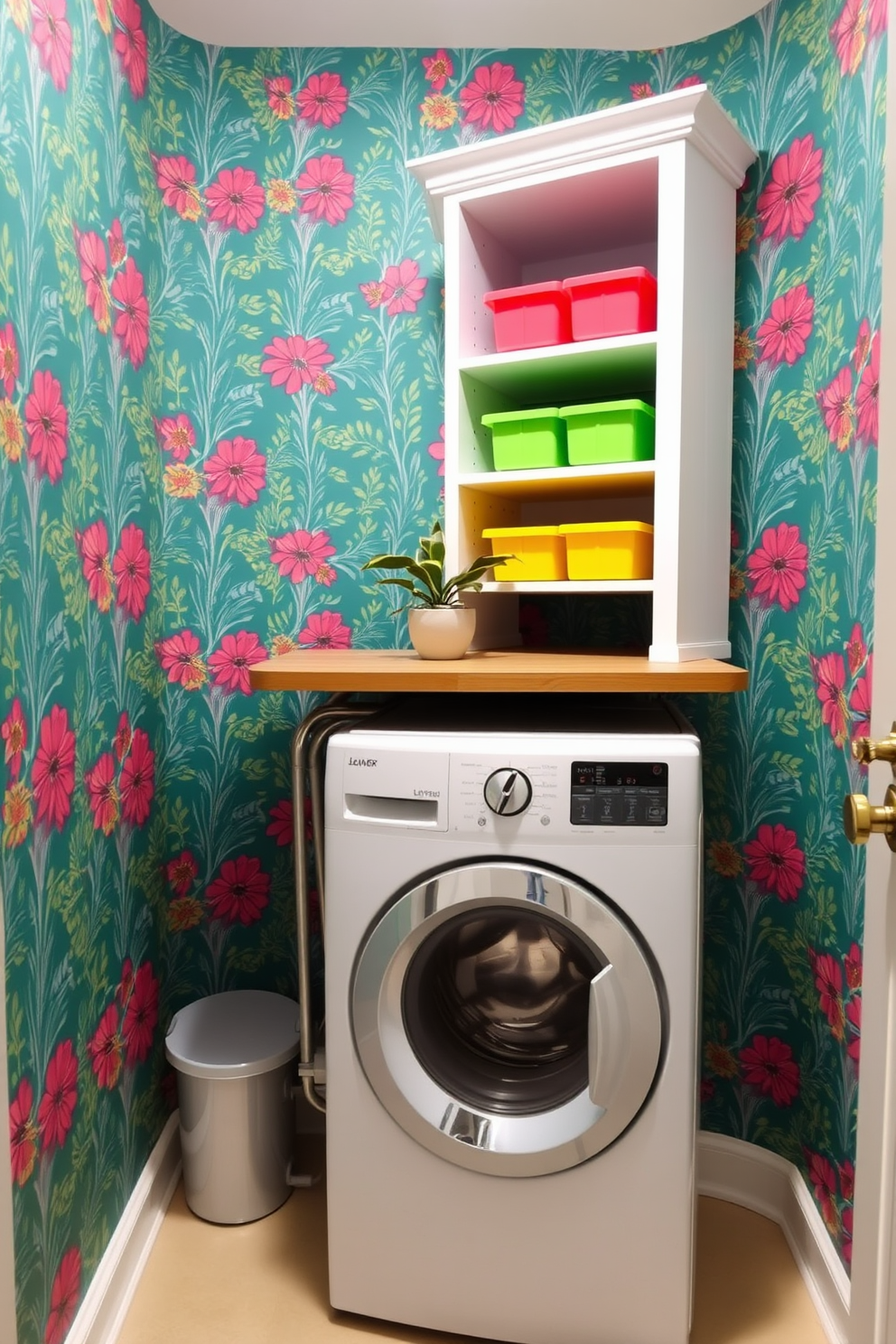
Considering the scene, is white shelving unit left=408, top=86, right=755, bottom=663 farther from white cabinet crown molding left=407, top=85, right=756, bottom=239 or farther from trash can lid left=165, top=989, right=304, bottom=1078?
trash can lid left=165, top=989, right=304, bottom=1078

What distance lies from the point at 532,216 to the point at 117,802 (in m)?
1.39

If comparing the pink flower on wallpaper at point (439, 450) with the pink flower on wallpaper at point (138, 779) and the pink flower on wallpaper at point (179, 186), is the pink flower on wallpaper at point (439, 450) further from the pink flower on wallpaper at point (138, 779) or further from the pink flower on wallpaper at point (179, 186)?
the pink flower on wallpaper at point (138, 779)

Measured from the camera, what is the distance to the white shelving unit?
1.50 m

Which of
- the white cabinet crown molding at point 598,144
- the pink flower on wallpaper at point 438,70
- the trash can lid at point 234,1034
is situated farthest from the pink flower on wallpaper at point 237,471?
the trash can lid at point 234,1034

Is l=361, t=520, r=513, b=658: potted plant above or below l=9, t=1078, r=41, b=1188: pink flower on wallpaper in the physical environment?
above

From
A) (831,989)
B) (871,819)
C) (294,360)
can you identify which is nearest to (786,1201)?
(831,989)

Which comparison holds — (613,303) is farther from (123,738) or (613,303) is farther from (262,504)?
(123,738)

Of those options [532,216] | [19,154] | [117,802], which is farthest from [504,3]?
[117,802]

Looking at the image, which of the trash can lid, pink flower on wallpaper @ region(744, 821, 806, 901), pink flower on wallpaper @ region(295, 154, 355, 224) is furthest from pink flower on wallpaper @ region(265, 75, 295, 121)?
the trash can lid

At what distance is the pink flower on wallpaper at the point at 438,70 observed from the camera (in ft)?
6.10

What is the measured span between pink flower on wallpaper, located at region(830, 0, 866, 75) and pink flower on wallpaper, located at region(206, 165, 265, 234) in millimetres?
1150

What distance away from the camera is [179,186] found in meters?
1.91

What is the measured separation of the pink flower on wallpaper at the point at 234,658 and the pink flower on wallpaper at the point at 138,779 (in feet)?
0.71

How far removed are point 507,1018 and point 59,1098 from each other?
728 millimetres
